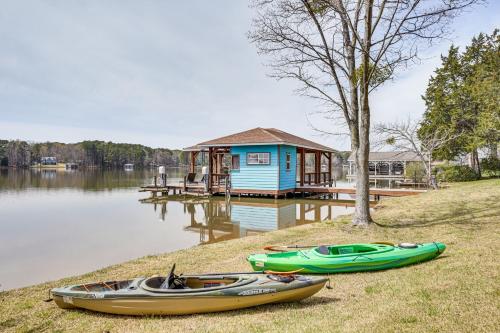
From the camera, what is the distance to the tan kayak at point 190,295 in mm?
4074

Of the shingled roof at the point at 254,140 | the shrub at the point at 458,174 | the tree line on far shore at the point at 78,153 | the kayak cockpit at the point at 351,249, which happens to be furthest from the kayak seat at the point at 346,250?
the tree line on far shore at the point at 78,153

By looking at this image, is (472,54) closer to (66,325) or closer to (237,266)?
(237,266)

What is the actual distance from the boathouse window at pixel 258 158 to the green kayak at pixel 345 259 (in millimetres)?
15536

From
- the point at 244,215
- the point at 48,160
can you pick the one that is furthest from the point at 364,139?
the point at 48,160

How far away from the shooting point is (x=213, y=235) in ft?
36.0

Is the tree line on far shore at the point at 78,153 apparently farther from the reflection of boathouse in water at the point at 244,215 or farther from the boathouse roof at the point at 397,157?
the reflection of boathouse in water at the point at 244,215

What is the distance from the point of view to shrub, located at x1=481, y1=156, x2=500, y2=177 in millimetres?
27484

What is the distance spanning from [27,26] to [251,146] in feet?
45.0

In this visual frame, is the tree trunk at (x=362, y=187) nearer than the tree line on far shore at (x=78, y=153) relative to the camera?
Yes

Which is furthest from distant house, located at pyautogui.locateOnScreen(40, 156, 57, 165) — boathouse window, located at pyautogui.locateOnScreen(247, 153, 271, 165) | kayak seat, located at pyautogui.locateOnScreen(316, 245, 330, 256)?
kayak seat, located at pyautogui.locateOnScreen(316, 245, 330, 256)

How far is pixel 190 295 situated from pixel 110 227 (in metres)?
9.63

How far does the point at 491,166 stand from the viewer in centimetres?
2780

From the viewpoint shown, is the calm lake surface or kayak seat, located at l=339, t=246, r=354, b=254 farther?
the calm lake surface

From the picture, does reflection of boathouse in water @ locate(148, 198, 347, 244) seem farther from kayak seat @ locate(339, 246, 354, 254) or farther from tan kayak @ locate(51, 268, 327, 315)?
tan kayak @ locate(51, 268, 327, 315)
